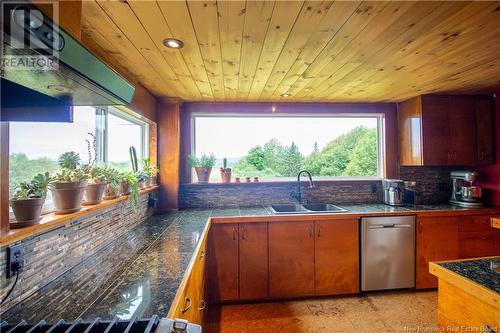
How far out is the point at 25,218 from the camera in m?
1.03

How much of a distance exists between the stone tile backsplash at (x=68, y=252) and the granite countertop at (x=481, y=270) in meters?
1.80

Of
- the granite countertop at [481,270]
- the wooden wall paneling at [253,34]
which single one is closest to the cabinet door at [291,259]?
the granite countertop at [481,270]

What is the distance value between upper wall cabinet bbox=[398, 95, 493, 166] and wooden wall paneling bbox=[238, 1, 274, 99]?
219 cm

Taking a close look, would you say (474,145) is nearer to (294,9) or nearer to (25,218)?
(294,9)

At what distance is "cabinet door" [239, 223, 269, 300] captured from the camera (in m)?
2.46

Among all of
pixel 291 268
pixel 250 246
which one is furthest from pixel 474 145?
pixel 250 246

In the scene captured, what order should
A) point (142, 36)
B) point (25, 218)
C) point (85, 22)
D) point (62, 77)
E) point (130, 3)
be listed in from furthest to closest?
point (142, 36), point (85, 22), point (130, 3), point (25, 218), point (62, 77)

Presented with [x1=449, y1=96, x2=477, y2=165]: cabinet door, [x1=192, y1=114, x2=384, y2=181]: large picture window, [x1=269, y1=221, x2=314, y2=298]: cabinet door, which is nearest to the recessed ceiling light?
[x1=192, y1=114, x2=384, y2=181]: large picture window

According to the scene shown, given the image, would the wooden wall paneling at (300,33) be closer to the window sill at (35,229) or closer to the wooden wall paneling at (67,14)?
the wooden wall paneling at (67,14)

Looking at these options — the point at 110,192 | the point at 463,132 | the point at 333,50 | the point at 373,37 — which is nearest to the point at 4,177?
the point at 110,192

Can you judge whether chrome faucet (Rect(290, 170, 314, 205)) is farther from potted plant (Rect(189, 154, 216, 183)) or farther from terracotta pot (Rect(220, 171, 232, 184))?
potted plant (Rect(189, 154, 216, 183))

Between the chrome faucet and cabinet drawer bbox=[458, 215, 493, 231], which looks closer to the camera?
cabinet drawer bbox=[458, 215, 493, 231]

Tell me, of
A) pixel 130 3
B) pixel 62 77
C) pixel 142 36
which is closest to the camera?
pixel 62 77

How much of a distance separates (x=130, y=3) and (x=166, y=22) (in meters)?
0.20
